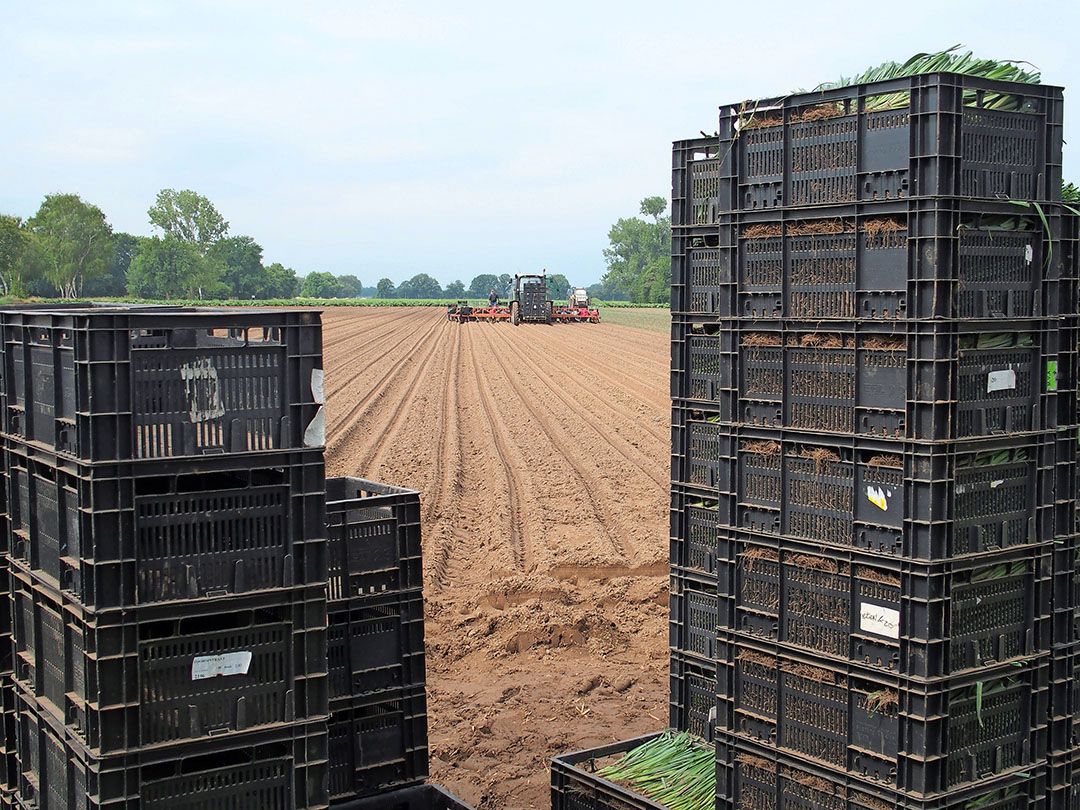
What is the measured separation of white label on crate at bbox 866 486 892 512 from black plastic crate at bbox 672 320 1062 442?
0.28m

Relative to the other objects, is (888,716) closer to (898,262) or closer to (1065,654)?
(1065,654)

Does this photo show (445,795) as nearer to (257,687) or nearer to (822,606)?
(257,687)

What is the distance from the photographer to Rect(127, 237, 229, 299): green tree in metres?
134

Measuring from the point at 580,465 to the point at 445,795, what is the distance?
13.9m

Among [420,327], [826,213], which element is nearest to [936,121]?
[826,213]

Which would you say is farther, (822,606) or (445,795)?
(445,795)

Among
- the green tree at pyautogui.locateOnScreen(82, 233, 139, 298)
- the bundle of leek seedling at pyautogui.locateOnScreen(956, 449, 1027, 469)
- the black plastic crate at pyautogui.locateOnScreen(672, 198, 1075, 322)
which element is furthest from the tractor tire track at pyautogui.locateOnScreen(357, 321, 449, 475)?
the green tree at pyautogui.locateOnScreen(82, 233, 139, 298)

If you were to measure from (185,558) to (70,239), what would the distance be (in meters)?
128

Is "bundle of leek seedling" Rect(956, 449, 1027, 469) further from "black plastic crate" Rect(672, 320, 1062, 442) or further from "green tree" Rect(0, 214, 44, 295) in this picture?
"green tree" Rect(0, 214, 44, 295)

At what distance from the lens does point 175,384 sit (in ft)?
17.6

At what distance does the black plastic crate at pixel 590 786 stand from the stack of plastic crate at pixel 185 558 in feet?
6.99

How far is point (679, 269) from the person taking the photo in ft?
26.3

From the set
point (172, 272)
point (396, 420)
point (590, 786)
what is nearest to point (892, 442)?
point (590, 786)

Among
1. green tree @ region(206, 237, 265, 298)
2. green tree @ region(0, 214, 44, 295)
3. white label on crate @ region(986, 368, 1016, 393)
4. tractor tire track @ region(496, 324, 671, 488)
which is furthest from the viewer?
green tree @ region(206, 237, 265, 298)
